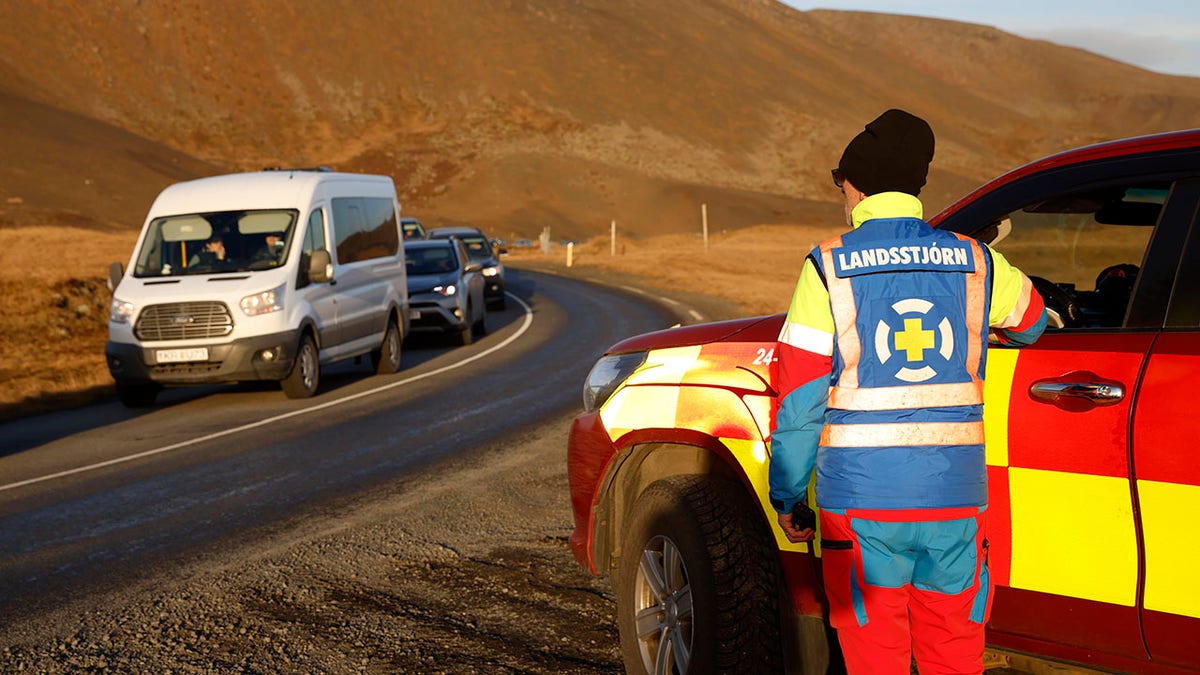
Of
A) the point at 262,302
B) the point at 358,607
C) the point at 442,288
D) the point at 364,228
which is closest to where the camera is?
the point at 358,607

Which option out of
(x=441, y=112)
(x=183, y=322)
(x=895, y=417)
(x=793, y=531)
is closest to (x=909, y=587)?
(x=793, y=531)

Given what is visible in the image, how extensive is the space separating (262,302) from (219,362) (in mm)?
784

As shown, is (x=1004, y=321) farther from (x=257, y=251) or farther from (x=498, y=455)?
(x=257, y=251)

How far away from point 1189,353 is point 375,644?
346 centimetres

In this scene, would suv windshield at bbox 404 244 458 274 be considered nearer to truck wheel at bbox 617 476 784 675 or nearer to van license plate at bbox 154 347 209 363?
van license plate at bbox 154 347 209 363

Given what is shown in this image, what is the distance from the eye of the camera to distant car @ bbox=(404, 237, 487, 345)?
67.3ft

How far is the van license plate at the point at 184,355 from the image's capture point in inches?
554

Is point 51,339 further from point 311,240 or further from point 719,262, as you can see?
point 719,262

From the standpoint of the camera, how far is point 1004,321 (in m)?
3.38

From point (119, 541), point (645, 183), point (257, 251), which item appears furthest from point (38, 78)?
point (119, 541)

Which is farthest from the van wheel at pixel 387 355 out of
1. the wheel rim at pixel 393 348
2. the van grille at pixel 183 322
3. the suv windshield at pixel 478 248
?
the suv windshield at pixel 478 248

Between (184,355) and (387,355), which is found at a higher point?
(184,355)

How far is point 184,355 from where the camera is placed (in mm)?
14094

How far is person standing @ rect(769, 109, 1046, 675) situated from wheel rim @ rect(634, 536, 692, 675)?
83 cm
